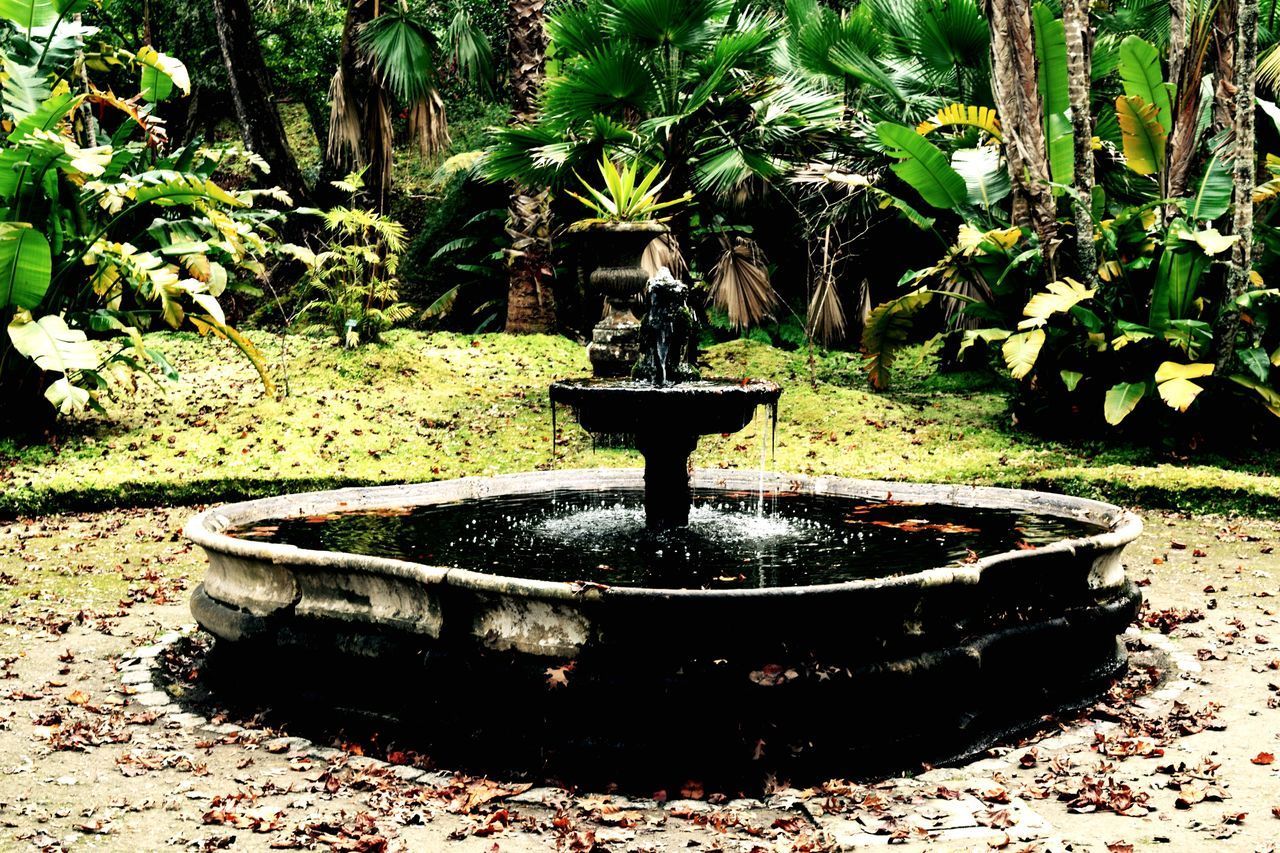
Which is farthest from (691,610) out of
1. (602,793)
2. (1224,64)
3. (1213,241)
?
(1224,64)

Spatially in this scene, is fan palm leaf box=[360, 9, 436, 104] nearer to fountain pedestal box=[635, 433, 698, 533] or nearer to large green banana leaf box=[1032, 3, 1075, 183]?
large green banana leaf box=[1032, 3, 1075, 183]

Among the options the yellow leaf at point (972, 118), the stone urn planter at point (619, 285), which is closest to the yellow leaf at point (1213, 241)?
the yellow leaf at point (972, 118)

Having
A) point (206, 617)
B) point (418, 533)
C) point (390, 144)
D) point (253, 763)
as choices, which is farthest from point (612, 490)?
point (390, 144)

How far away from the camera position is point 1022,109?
1218cm

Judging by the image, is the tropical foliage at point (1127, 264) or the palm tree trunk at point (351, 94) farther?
the palm tree trunk at point (351, 94)

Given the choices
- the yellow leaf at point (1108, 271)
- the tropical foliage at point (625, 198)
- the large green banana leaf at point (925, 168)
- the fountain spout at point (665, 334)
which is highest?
the large green banana leaf at point (925, 168)

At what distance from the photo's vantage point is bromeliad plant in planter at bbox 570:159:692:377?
13.0m

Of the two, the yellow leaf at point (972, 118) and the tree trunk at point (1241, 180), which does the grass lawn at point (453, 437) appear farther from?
the yellow leaf at point (972, 118)

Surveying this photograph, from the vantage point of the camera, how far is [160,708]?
17.8 feet

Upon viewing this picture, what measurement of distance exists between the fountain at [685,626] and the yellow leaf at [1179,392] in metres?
4.39

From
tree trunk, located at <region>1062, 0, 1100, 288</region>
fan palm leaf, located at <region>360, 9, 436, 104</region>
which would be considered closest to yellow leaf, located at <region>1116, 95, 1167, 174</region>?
tree trunk, located at <region>1062, 0, 1100, 288</region>

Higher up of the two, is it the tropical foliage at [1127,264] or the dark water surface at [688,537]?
the tropical foliage at [1127,264]

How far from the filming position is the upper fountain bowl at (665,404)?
6.33m

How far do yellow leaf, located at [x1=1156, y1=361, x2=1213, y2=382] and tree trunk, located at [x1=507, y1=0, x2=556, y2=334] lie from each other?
8.55m
